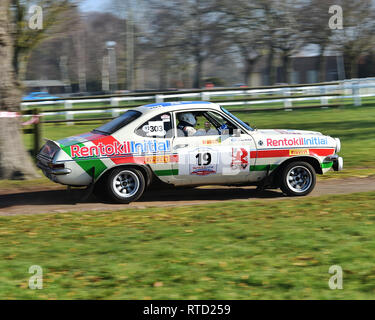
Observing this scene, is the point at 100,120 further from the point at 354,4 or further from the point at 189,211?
the point at 354,4

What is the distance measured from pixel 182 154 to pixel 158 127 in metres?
0.60

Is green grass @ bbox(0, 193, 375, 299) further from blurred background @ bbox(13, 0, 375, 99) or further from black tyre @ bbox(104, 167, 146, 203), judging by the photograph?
blurred background @ bbox(13, 0, 375, 99)

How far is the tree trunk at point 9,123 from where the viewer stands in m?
12.2

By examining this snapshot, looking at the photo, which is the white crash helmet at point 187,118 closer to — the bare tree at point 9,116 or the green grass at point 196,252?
the green grass at point 196,252

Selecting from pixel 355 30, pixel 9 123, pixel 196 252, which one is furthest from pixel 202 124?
pixel 355 30

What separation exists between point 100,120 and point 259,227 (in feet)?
62.1

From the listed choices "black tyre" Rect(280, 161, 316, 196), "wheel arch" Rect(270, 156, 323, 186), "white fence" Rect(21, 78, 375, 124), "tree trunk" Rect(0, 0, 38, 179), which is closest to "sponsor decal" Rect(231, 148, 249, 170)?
"wheel arch" Rect(270, 156, 323, 186)

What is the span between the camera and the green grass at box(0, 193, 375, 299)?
545 cm

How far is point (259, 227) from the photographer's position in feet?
25.5
